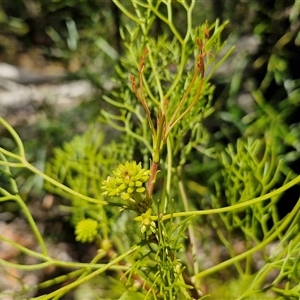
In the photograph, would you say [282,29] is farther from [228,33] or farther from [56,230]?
[56,230]

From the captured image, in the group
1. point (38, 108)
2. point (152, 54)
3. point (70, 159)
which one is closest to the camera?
point (152, 54)

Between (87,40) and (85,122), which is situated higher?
(87,40)

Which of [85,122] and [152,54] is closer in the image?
[152,54]

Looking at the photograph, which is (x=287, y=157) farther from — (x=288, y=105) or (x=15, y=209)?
(x=15, y=209)

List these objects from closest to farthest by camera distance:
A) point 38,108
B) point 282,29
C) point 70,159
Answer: point 70,159 < point 282,29 < point 38,108

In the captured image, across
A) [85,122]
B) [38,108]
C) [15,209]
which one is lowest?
→ [15,209]

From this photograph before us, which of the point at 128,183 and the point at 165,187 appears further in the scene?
the point at 165,187

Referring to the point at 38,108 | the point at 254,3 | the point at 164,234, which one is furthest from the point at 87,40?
the point at 164,234
